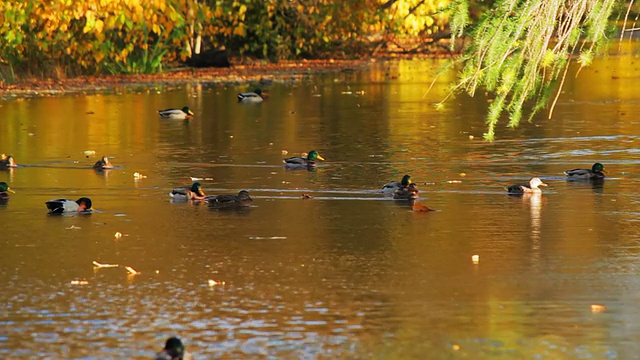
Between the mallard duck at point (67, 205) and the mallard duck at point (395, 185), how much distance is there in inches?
125

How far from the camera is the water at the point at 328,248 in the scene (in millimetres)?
8336

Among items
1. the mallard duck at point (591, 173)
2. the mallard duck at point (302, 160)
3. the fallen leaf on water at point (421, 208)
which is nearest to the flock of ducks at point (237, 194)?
the mallard duck at point (591, 173)

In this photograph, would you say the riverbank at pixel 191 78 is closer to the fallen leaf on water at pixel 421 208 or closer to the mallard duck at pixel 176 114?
the mallard duck at pixel 176 114

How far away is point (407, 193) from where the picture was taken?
1410 cm

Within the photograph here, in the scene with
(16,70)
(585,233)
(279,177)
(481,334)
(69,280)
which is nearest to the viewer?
(481,334)

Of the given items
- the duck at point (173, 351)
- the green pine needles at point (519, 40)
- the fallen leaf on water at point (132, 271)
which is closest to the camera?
the duck at point (173, 351)

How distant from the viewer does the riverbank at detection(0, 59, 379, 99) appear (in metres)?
32.8

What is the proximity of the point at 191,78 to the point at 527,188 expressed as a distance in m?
24.3

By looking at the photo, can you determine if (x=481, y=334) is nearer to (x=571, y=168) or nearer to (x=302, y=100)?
(x=571, y=168)

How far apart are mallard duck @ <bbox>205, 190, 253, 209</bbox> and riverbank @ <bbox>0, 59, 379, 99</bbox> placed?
1747 centimetres

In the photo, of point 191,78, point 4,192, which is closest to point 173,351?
point 4,192

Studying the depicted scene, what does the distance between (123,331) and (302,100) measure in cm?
2178

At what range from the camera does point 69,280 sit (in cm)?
1014

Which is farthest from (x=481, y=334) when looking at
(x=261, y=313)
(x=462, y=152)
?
(x=462, y=152)
